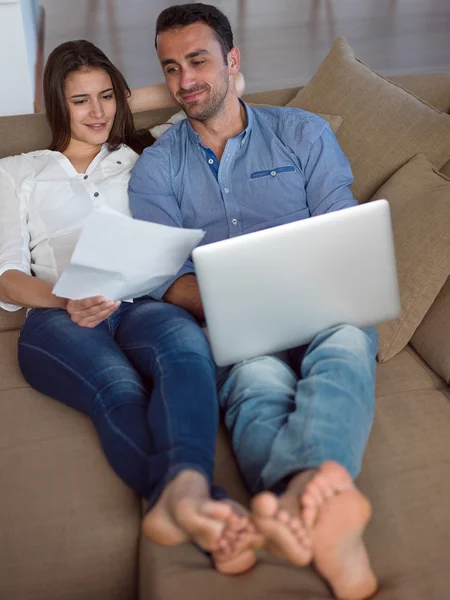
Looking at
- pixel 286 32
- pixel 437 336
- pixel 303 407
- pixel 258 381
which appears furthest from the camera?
pixel 286 32

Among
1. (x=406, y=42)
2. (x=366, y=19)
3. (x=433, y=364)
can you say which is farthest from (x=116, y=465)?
(x=366, y=19)

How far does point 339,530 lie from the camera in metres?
1.09

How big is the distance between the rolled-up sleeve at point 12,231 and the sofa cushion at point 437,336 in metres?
0.95

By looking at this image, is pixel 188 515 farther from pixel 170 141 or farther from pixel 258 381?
pixel 170 141

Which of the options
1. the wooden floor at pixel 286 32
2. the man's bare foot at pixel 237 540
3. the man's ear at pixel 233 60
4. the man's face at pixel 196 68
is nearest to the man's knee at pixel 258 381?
the man's bare foot at pixel 237 540

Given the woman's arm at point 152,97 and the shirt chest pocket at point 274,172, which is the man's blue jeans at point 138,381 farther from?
the woman's arm at point 152,97

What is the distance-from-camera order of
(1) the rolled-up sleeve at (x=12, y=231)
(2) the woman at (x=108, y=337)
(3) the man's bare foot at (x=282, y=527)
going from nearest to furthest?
(3) the man's bare foot at (x=282, y=527)
(2) the woman at (x=108, y=337)
(1) the rolled-up sleeve at (x=12, y=231)

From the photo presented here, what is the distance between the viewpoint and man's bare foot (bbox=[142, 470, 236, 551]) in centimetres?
107

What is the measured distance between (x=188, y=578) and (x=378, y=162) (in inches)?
48.6

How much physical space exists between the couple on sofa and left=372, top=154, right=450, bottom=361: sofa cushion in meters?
0.11

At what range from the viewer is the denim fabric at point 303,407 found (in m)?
1.26

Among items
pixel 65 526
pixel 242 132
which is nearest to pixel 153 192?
pixel 242 132

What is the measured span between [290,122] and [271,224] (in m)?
0.28

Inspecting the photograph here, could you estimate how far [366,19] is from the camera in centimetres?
548
